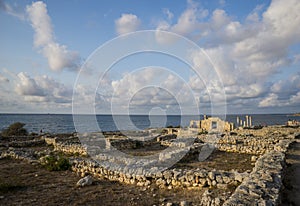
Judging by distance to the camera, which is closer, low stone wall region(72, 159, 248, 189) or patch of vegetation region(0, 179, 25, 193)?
low stone wall region(72, 159, 248, 189)

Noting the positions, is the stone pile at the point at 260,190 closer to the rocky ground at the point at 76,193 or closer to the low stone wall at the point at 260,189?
the low stone wall at the point at 260,189

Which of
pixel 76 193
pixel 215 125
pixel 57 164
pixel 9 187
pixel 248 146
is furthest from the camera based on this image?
pixel 215 125

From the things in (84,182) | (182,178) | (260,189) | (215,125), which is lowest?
(84,182)

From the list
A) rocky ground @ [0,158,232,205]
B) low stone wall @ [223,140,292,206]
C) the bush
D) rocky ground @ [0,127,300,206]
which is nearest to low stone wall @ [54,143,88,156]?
rocky ground @ [0,127,300,206]

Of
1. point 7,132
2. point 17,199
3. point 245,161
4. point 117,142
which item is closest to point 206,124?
point 117,142

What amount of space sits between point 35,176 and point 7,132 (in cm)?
2745

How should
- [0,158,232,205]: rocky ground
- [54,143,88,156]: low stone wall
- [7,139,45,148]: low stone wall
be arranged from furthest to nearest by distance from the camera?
1. [7,139,45,148]: low stone wall
2. [54,143,88,156]: low stone wall
3. [0,158,232,205]: rocky ground

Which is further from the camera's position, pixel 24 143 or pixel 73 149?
pixel 24 143

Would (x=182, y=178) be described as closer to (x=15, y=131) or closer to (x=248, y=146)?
(x=248, y=146)

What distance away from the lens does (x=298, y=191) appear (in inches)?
261

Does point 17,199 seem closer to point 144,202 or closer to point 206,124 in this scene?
point 144,202

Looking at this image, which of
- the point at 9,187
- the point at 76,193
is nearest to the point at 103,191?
the point at 76,193

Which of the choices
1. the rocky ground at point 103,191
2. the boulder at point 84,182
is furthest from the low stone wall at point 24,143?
the boulder at point 84,182

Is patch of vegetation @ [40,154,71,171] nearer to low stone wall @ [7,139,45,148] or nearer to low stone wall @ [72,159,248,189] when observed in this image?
low stone wall @ [72,159,248,189]
